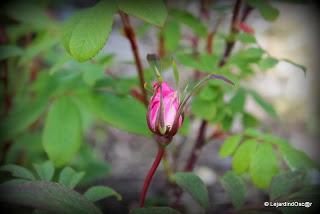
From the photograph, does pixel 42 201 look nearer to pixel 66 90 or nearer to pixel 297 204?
pixel 297 204

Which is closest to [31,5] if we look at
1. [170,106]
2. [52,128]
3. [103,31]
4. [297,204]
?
[52,128]

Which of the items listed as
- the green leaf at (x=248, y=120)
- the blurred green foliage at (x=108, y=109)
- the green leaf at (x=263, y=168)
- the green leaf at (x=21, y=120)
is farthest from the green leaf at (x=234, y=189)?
the green leaf at (x=21, y=120)

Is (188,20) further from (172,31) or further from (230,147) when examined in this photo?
(230,147)

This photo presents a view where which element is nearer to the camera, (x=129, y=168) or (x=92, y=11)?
(x=92, y=11)

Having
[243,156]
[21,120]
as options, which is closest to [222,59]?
[243,156]

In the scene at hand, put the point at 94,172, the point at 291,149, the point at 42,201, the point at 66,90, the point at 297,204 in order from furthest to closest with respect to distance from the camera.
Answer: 1. the point at 94,172
2. the point at 66,90
3. the point at 291,149
4. the point at 297,204
5. the point at 42,201

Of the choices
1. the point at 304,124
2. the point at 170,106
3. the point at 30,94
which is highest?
the point at 170,106
